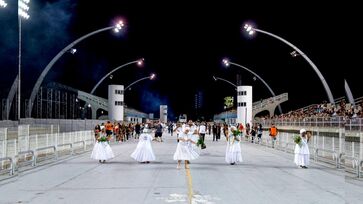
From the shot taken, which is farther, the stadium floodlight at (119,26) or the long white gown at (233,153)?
the stadium floodlight at (119,26)

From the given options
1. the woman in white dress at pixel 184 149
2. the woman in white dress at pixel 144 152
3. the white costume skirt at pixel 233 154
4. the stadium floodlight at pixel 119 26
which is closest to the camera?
the woman in white dress at pixel 184 149

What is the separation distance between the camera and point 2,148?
57.0 feet

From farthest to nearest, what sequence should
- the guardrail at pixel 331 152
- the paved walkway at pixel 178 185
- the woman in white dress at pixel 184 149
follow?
the guardrail at pixel 331 152, the woman in white dress at pixel 184 149, the paved walkway at pixel 178 185

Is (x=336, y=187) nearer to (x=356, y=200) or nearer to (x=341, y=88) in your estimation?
(x=356, y=200)

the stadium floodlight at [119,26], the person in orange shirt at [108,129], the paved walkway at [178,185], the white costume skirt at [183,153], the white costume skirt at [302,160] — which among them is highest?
the stadium floodlight at [119,26]

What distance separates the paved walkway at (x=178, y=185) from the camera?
11773 mm

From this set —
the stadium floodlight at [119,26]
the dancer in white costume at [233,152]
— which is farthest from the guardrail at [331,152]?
the stadium floodlight at [119,26]

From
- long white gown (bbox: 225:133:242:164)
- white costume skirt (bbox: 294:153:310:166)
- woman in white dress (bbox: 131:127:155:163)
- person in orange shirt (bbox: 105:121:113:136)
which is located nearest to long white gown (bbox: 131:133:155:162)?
woman in white dress (bbox: 131:127:155:163)

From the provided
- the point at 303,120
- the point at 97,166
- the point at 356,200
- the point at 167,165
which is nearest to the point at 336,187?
the point at 356,200

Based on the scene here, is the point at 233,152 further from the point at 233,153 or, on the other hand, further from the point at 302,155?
the point at 302,155

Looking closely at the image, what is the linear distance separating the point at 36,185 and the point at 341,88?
195 feet

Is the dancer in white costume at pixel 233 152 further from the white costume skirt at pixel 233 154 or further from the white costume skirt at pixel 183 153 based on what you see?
the white costume skirt at pixel 183 153

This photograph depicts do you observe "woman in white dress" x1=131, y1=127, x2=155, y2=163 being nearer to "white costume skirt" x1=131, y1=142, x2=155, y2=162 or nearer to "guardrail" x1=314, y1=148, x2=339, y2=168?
"white costume skirt" x1=131, y1=142, x2=155, y2=162

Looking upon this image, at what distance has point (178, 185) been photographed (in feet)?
46.7
